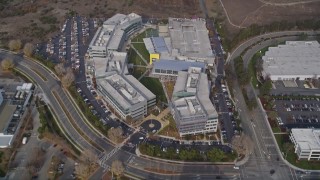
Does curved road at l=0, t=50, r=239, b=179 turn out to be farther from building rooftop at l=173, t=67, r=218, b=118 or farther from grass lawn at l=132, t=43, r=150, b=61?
grass lawn at l=132, t=43, r=150, b=61

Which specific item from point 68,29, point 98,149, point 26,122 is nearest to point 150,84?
point 98,149

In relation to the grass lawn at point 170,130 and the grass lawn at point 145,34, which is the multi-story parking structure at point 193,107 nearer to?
the grass lawn at point 170,130

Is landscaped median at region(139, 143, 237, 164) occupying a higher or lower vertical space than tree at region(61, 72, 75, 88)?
lower

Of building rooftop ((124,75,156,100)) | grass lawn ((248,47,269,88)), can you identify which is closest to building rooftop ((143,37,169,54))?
building rooftop ((124,75,156,100))

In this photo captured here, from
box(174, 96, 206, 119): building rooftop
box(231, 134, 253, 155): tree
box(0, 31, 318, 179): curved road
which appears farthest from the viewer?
box(174, 96, 206, 119): building rooftop

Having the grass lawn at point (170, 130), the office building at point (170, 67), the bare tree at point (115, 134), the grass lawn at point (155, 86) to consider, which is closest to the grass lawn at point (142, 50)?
the office building at point (170, 67)

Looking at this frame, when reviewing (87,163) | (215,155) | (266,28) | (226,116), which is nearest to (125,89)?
(87,163)
